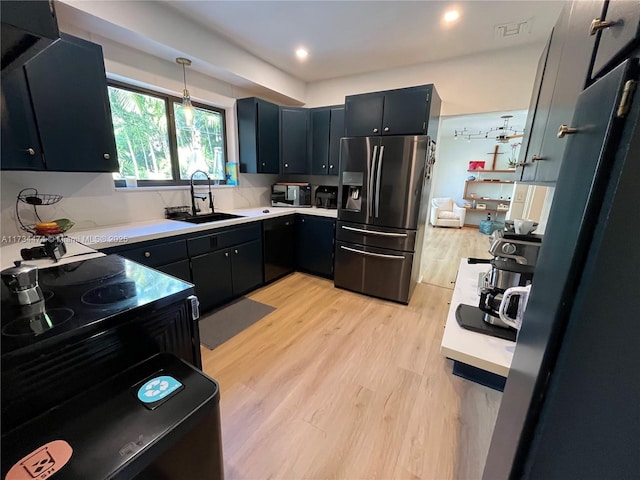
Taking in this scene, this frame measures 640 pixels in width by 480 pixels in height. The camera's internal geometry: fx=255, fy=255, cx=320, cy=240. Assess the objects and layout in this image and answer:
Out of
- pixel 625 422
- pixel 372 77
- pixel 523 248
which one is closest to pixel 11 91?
pixel 625 422

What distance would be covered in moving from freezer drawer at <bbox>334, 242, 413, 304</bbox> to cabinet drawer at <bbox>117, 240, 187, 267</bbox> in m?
1.71

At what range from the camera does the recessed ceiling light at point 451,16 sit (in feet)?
6.82

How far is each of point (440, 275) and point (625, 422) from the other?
358 cm

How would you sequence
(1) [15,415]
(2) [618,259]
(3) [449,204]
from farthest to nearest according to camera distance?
(3) [449,204] < (1) [15,415] < (2) [618,259]

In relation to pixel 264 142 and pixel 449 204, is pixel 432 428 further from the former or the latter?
pixel 449 204

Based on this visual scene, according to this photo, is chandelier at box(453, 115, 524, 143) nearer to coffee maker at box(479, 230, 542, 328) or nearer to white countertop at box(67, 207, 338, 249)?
coffee maker at box(479, 230, 542, 328)

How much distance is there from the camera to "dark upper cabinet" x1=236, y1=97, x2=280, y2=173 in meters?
3.14

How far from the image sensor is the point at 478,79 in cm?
280

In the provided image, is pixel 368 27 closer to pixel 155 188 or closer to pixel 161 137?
pixel 161 137

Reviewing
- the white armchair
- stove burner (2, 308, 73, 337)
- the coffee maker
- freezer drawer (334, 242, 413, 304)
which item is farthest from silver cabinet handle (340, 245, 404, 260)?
the white armchair

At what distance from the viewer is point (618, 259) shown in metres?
0.38

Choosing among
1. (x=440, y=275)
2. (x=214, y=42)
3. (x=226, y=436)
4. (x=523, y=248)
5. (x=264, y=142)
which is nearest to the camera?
(x=523, y=248)

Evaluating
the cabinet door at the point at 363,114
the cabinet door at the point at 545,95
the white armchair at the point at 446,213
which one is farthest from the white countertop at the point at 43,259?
the white armchair at the point at 446,213

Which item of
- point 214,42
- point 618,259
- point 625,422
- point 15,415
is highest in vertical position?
point 214,42
